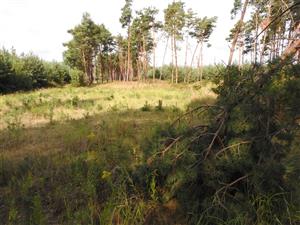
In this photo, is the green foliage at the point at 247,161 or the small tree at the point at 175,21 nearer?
the green foliage at the point at 247,161

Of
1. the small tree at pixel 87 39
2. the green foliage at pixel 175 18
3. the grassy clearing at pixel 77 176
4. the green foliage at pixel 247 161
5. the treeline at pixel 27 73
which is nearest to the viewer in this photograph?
the green foliage at pixel 247 161

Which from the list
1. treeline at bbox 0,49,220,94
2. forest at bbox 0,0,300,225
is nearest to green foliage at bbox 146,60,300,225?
forest at bbox 0,0,300,225

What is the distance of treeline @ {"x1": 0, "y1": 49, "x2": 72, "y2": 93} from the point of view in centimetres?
2123

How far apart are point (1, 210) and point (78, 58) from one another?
4490 centimetres

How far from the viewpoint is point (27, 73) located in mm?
24391

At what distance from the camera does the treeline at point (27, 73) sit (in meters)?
21.2

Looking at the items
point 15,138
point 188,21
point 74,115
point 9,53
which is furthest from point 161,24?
point 15,138

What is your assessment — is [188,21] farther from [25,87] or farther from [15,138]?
[15,138]

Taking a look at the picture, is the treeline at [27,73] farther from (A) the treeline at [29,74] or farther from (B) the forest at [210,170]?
(B) the forest at [210,170]

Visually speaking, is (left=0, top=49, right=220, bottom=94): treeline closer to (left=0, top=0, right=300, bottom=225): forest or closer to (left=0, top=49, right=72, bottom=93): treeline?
(left=0, top=49, right=72, bottom=93): treeline

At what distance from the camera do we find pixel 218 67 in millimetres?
2641

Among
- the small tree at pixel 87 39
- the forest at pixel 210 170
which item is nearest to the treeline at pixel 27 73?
the small tree at pixel 87 39

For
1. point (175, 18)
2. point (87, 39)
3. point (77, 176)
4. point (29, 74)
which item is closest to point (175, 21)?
point (175, 18)

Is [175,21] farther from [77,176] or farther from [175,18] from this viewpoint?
[77,176]
